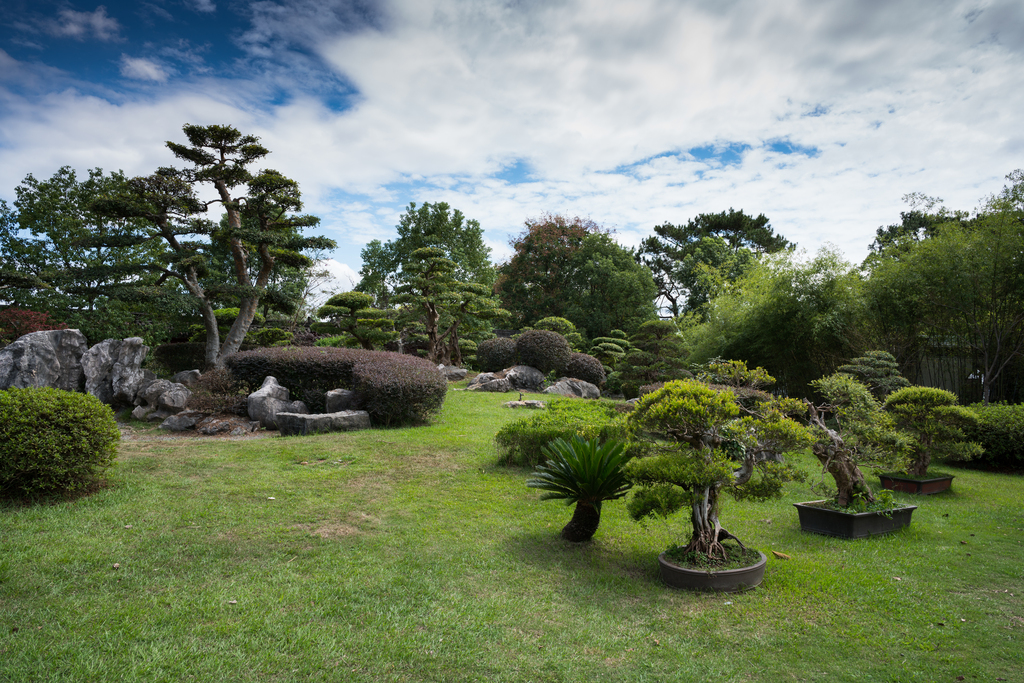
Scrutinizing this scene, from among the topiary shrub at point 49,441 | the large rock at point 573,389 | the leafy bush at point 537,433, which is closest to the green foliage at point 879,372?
the leafy bush at point 537,433

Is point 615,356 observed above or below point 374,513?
above

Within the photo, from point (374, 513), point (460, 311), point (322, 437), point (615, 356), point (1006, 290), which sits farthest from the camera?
point (615, 356)

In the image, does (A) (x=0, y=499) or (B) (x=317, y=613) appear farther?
(A) (x=0, y=499)

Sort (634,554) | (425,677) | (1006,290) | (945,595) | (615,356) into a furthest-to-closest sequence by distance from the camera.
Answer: (615,356)
(1006,290)
(634,554)
(945,595)
(425,677)

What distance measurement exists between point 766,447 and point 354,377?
6.34 meters

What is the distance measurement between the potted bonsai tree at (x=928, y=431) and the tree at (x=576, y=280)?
50.6ft

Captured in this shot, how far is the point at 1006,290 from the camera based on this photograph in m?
8.08

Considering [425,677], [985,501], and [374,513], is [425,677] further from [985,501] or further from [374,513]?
[985,501]

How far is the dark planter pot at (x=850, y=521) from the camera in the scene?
429 cm

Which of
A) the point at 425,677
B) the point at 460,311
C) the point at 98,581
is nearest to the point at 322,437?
the point at 98,581

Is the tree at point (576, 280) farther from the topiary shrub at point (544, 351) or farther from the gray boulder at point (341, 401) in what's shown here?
the gray boulder at point (341, 401)

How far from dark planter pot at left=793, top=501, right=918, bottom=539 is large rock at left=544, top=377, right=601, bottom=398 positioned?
872 centimetres

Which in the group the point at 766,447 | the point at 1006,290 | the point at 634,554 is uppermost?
the point at 1006,290

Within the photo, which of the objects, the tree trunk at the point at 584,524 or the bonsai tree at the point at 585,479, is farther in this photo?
the tree trunk at the point at 584,524
